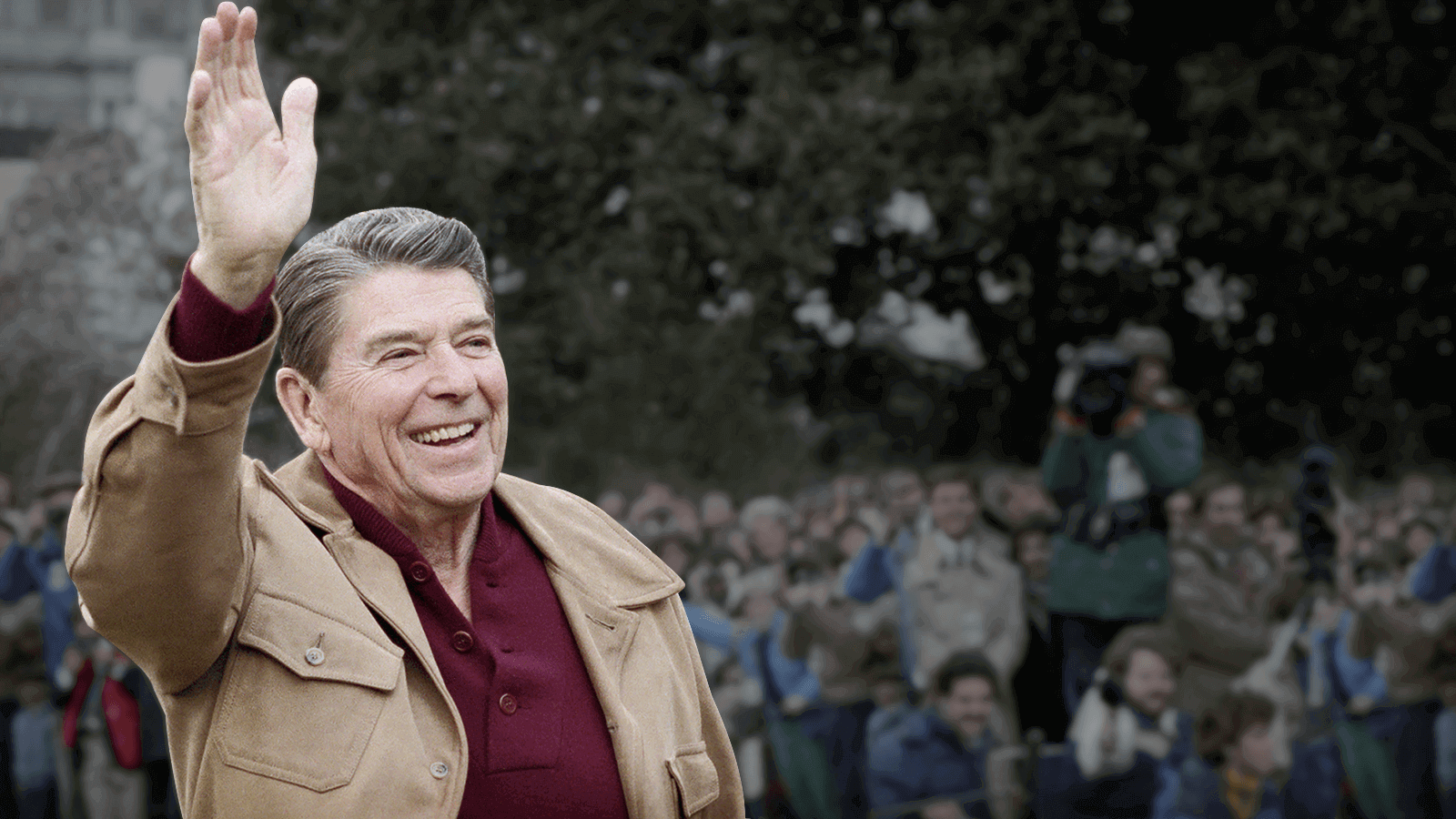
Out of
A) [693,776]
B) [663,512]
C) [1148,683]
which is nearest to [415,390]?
[693,776]

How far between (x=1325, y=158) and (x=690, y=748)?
6.94 meters

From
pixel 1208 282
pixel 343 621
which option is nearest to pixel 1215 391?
pixel 1208 282

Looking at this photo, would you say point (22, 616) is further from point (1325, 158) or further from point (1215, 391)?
point (1325, 158)

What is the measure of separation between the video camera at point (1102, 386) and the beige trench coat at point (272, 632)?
19.3 ft

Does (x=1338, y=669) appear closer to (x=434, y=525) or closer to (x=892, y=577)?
(x=892, y=577)

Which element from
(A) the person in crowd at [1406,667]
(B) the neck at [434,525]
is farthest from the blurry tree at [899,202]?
(B) the neck at [434,525]

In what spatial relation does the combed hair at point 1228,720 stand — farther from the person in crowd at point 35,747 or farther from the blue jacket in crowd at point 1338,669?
the person in crowd at point 35,747

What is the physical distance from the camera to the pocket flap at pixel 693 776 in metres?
2.04

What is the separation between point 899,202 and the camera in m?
7.64

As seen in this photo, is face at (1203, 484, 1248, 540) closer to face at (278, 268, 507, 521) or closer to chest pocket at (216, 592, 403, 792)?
face at (278, 268, 507, 521)

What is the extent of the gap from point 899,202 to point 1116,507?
190cm

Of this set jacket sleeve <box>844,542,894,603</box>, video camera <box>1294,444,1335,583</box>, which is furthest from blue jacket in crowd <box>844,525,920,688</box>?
video camera <box>1294,444,1335,583</box>

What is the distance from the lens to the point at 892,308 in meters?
7.60

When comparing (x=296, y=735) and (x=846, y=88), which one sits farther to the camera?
(x=846, y=88)
